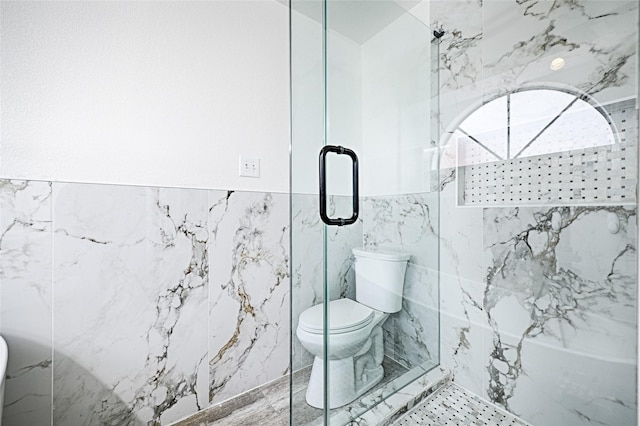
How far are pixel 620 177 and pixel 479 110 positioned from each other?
49cm

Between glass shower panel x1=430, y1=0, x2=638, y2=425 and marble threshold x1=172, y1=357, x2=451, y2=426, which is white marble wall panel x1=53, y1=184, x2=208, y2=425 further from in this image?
glass shower panel x1=430, y1=0, x2=638, y2=425

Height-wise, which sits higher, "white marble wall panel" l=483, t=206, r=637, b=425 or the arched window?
the arched window

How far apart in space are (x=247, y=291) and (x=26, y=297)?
86cm

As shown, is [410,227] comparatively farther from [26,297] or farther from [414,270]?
[26,297]

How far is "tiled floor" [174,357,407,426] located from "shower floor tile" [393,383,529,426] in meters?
0.16

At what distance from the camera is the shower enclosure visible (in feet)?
2.63

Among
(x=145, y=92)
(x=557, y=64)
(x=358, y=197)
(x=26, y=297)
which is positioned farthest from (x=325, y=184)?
(x=26, y=297)

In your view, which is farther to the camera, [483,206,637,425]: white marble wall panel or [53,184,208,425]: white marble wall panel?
[53,184,208,425]: white marble wall panel

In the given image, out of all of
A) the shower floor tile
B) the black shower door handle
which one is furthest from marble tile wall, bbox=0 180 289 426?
the shower floor tile

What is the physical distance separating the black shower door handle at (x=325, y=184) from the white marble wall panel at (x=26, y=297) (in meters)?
1.05

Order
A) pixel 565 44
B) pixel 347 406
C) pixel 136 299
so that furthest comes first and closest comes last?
pixel 136 299 < pixel 347 406 < pixel 565 44

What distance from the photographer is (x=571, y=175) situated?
87 cm

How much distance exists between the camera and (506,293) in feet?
3.44

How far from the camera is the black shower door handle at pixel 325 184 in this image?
1073 millimetres
